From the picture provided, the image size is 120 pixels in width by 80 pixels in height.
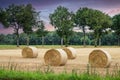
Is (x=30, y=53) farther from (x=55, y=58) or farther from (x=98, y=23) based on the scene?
(x=98, y=23)

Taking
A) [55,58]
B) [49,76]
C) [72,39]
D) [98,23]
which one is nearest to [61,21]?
[98,23]

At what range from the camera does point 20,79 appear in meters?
14.5

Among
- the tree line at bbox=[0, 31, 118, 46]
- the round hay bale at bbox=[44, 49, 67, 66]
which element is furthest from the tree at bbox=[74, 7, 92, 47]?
the round hay bale at bbox=[44, 49, 67, 66]

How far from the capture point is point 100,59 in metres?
24.5

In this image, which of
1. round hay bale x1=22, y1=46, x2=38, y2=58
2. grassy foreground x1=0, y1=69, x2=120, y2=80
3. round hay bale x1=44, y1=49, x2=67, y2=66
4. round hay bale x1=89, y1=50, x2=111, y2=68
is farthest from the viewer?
round hay bale x1=22, y1=46, x2=38, y2=58

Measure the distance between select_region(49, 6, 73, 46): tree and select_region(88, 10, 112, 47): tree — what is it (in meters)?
7.07

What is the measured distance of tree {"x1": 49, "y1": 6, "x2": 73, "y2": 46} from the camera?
114 m

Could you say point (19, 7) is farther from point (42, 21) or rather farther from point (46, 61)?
point (46, 61)

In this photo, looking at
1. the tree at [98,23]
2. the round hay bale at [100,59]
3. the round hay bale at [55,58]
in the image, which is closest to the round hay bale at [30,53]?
the round hay bale at [55,58]

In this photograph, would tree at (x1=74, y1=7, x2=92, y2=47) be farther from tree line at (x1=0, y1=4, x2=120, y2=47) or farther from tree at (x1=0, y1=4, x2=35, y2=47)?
tree at (x1=0, y1=4, x2=35, y2=47)

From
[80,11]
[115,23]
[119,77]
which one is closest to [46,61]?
[119,77]

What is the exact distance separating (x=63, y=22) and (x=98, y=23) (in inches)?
465

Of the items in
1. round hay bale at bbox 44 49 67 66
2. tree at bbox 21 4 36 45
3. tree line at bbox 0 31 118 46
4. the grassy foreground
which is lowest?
the grassy foreground

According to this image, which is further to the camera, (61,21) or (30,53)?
(61,21)
